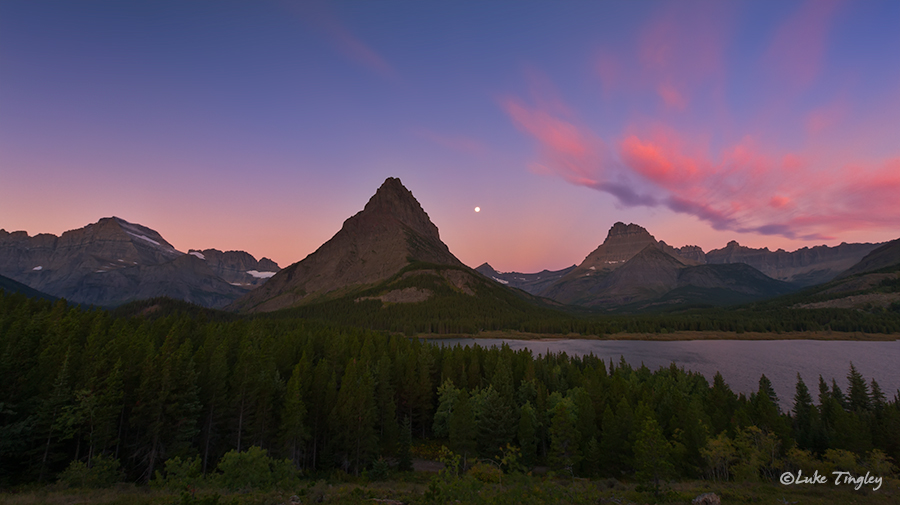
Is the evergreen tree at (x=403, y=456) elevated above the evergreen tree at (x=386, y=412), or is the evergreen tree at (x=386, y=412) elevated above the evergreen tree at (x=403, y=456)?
the evergreen tree at (x=386, y=412)

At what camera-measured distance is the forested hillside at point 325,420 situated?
48844 mm

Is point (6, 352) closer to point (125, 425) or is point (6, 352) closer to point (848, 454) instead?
point (125, 425)

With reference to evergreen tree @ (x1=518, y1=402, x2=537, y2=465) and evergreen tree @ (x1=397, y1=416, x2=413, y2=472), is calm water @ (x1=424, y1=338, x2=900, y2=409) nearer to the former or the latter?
evergreen tree @ (x1=518, y1=402, x2=537, y2=465)

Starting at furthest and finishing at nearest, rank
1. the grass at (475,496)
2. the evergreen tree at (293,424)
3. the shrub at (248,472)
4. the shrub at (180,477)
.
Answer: the evergreen tree at (293,424), the shrub at (248,472), the shrub at (180,477), the grass at (475,496)

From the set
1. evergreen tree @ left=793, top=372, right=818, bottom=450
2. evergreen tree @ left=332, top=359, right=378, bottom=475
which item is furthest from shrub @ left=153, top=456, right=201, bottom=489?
evergreen tree @ left=793, top=372, right=818, bottom=450

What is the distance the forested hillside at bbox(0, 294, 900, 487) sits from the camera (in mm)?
48844

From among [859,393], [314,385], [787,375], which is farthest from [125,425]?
[787,375]

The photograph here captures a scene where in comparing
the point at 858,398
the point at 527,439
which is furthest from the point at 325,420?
the point at 858,398

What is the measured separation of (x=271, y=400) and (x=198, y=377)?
12.0 m

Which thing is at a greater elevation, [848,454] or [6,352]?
[6,352]

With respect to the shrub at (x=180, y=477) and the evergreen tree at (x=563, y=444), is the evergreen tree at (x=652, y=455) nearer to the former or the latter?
the evergreen tree at (x=563, y=444)

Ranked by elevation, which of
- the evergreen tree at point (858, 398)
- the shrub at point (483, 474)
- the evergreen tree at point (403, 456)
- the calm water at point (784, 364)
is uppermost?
the shrub at point (483, 474)

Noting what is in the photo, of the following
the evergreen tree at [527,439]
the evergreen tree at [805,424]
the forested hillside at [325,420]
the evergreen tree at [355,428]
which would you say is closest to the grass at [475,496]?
the forested hillside at [325,420]

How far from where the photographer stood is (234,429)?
61.2 meters
